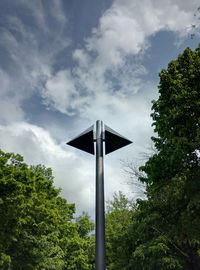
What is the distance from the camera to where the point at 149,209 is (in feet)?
43.3

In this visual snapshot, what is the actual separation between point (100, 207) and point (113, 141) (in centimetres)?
124

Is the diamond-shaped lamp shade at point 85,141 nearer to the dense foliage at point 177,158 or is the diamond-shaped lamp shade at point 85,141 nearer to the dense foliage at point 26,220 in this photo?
the dense foliage at point 177,158

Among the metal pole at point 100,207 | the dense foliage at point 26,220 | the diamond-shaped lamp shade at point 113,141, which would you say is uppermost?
the dense foliage at point 26,220

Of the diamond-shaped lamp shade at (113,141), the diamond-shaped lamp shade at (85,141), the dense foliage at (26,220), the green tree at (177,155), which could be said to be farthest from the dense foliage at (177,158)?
the dense foliage at (26,220)

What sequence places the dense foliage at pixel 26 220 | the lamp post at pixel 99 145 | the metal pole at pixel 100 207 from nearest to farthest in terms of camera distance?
the metal pole at pixel 100 207
the lamp post at pixel 99 145
the dense foliage at pixel 26 220

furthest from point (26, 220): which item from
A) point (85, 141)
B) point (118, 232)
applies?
point (85, 141)

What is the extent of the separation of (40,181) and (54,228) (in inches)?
183

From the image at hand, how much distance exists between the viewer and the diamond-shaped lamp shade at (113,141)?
14.4 ft

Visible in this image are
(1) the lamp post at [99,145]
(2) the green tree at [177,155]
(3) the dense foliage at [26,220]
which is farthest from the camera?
(3) the dense foliage at [26,220]

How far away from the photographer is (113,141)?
4484mm

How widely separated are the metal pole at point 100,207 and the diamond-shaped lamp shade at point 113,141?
13 cm

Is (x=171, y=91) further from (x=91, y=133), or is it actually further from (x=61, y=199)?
(x=61, y=199)

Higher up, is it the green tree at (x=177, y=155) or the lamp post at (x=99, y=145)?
the green tree at (x=177, y=155)

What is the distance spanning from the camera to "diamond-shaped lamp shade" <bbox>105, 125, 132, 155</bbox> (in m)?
4.39
